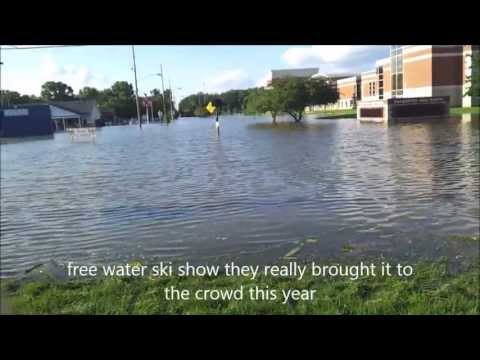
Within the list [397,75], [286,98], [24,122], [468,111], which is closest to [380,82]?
[397,75]

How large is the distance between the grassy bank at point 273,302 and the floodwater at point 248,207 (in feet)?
3.36

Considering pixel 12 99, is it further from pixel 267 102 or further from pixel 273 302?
pixel 273 302

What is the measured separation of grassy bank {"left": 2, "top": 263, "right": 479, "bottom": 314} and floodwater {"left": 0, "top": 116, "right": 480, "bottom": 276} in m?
1.02

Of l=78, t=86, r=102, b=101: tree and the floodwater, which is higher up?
l=78, t=86, r=102, b=101: tree

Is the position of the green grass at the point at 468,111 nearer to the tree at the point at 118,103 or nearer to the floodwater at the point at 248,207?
the floodwater at the point at 248,207

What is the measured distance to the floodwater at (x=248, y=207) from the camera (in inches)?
273

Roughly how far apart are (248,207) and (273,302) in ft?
17.0

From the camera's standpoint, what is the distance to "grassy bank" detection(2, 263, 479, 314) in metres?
4.54

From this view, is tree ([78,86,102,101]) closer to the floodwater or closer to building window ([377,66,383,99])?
building window ([377,66,383,99])

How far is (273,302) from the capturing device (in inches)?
184

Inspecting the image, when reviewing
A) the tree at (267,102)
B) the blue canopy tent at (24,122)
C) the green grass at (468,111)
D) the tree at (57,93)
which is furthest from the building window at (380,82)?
the tree at (57,93)

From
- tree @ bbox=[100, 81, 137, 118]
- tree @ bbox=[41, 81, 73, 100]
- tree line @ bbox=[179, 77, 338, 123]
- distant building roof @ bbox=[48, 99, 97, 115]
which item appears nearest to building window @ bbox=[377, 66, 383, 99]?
tree line @ bbox=[179, 77, 338, 123]
